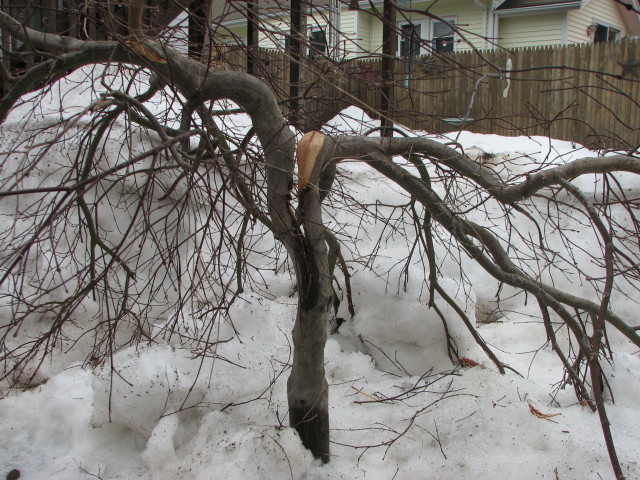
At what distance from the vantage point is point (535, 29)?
44.1 ft

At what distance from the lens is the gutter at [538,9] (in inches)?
496

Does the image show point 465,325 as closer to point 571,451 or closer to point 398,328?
point 398,328

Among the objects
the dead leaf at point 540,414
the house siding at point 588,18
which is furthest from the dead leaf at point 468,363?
the house siding at point 588,18

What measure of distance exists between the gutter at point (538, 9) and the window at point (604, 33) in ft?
8.22

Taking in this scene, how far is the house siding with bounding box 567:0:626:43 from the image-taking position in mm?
13570

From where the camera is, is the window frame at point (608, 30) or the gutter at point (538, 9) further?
the window frame at point (608, 30)

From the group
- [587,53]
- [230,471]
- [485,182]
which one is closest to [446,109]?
[587,53]

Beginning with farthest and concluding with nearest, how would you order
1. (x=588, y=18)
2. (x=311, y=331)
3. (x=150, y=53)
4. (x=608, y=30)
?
(x=608, y=30) → (x=588, y=18) → (x=311, y=331) → (x=150, y=53)

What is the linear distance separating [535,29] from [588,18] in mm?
1925

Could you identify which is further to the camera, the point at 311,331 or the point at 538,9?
the point at 538,9

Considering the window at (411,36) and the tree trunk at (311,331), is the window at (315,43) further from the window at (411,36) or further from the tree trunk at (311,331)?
the tree trunk at (311,331)

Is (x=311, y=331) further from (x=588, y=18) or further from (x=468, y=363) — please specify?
(x=588, y=18)

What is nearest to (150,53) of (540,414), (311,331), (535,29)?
(311,331)

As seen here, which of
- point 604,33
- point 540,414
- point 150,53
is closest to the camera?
point 150,53
